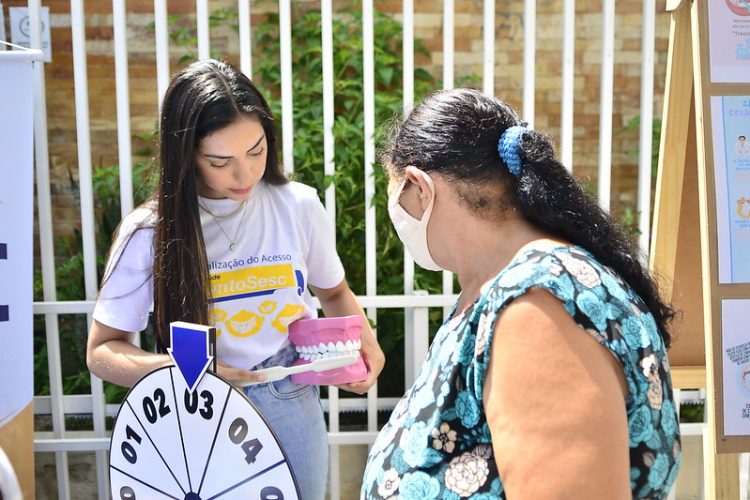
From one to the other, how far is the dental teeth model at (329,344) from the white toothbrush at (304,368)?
0.09m

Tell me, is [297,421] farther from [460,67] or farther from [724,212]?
[460,67]

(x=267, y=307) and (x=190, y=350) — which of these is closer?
(x=190, y=350)

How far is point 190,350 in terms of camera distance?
1536 millimetres

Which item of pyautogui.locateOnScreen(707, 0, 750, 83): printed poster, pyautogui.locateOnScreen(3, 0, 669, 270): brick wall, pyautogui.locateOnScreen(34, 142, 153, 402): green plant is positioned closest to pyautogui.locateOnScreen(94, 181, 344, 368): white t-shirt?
pyautogui.locateOnScreen(707, 0, 750, 83): printed poster

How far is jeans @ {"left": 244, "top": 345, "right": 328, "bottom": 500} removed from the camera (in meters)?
1.97

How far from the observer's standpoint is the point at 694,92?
2.37 meters

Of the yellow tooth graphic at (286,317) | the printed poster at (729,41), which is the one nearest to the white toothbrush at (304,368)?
the yellow tooth graphic at (286,317)

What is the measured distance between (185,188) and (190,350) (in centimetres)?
51

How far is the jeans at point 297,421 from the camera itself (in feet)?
6.45

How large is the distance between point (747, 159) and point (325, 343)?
1.22m

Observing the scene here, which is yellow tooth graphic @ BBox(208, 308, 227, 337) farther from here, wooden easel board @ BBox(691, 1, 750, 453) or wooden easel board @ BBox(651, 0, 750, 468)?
wooden easel board @ BBox(691, 1, 750, 453)

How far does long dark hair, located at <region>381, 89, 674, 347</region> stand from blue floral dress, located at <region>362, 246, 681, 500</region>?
0.07 meters

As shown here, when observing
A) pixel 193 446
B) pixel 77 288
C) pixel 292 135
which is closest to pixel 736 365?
pixel 193 446

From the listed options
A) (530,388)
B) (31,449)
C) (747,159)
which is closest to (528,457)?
(530,388)
